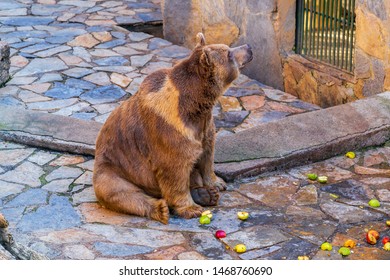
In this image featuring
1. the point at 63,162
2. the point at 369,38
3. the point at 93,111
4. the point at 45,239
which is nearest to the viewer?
the point at 45,239

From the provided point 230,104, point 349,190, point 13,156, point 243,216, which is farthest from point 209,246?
point 230,104

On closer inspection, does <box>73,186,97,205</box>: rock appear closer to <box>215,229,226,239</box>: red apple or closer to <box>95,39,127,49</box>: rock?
<box>215,229,226,239</box>: red apple

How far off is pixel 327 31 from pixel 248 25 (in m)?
1.24

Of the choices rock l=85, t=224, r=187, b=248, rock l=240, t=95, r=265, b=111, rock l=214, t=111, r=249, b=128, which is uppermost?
rock l=85, t=224, r=187, b=248

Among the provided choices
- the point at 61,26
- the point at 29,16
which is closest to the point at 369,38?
the point at 61,26

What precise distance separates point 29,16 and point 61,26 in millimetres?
780

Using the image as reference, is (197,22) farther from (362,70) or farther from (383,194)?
(383,194)

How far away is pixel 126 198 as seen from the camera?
6117mm

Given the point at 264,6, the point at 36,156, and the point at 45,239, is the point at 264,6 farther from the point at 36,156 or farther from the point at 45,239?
the point at 45,239

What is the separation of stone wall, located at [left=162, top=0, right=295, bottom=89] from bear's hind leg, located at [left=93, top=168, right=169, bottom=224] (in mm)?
3790

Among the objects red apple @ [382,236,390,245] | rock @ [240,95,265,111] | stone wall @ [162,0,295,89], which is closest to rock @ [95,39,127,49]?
stone wall @ [162,0,295,89]

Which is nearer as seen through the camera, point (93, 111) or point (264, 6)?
point (93, 111)

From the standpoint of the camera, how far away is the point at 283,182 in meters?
6.77

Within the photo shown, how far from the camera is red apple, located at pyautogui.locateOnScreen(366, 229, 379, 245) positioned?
559cm
